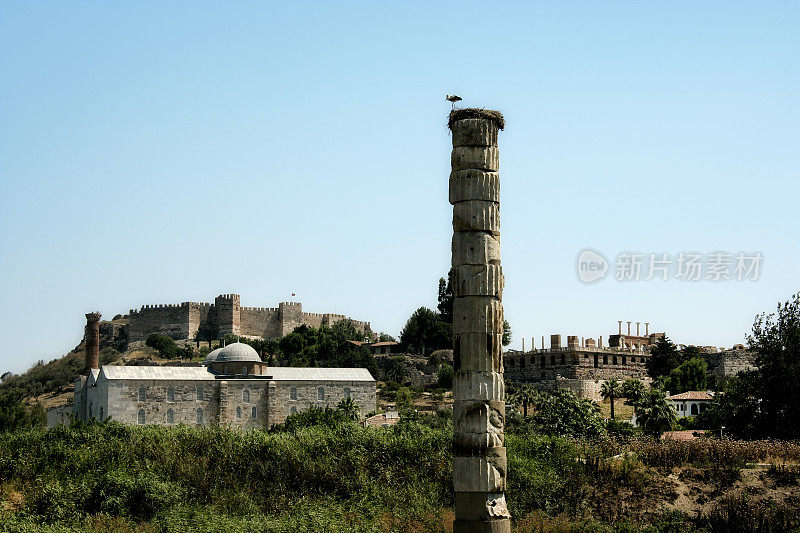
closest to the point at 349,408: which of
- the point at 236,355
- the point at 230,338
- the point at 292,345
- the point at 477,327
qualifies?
the point at 236,355

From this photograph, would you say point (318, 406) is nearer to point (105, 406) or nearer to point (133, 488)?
point (105, 406)

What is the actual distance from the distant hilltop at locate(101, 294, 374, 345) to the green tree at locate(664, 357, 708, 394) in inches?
1546

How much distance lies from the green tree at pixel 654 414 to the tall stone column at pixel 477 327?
98.1ft

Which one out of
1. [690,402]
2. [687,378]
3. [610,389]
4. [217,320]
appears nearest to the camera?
[610,389]

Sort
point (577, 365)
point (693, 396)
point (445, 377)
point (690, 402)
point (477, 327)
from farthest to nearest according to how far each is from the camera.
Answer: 1. point (577, 365)
2. point (445, 377)
3. point (693, 396)
4. point (690, 402)
5. point (477, 327)

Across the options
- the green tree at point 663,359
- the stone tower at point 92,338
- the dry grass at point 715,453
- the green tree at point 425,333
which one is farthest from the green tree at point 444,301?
the dry grass at point 715,453

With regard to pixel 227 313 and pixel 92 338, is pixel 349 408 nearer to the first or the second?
pixel 92 338

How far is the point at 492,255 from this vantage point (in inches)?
621

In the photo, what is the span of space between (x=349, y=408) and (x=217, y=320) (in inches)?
1844

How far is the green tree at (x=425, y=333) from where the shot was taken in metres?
82.3

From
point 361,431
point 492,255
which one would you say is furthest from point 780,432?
point 492,255

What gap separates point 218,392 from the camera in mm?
53812

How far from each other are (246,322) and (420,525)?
76288 mm

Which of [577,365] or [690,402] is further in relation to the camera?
[577,365]
